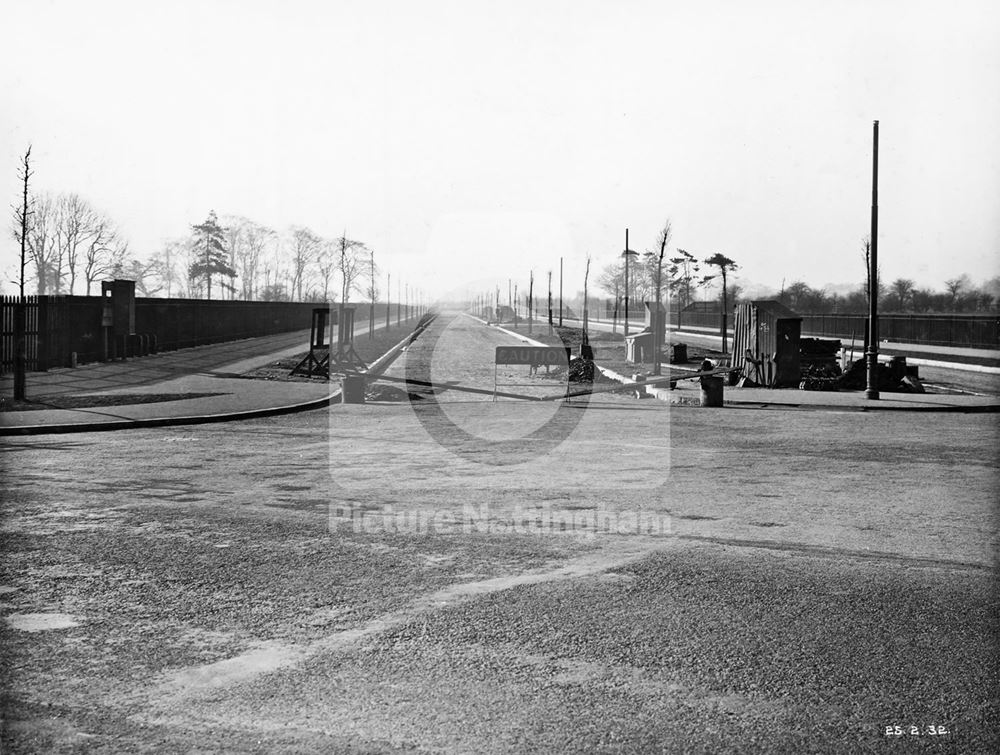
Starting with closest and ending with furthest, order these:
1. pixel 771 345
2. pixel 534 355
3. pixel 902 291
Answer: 1. pixel 771 345
2. pixel 534 355
3. pixel 902 291

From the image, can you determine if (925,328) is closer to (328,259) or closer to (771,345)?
(771,345)

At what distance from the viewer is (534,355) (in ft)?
86.8

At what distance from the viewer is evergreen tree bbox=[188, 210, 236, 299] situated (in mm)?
103625

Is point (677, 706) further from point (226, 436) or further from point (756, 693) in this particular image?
point (226, 436)

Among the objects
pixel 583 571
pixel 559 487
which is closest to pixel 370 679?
pixel 583 571

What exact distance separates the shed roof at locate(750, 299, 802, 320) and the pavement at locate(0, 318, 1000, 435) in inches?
91.1

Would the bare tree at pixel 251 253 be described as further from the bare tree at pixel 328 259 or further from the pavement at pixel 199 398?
the pavement at pixel 199 398

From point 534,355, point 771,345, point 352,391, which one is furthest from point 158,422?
point 771,345

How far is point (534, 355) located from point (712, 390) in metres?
7.03

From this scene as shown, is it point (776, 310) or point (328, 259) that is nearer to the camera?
point (776, 310)

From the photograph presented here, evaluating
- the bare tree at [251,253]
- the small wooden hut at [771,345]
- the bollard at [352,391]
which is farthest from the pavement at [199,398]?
the bare tree at [251,253]

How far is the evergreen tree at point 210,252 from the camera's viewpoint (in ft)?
340

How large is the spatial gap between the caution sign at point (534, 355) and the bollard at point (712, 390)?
5.60m

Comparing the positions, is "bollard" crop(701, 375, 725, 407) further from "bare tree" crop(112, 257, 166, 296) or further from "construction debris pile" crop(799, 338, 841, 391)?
"bare tree" crop(112, 257, 166, 296)
